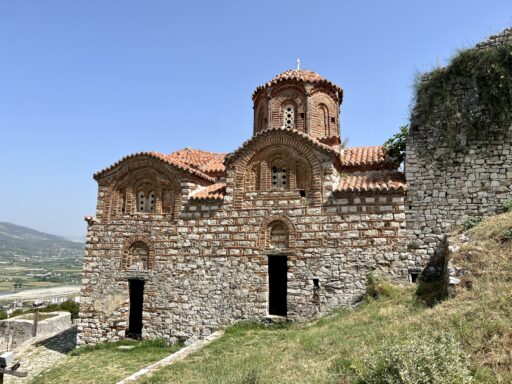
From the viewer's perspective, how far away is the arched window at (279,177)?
36.8 ft

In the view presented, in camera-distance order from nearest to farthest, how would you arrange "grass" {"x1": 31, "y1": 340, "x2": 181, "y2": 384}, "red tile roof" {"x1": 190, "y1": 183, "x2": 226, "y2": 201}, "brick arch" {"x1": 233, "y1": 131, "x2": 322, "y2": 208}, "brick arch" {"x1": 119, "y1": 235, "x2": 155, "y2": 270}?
"grass" {"x1": 31, "y1": 340, "x2": 181, "y2": 384}
"brick arch" {"x1": 233, "y1": 131, "x2": 322, "y2": 208}
"red tile roof" {"x1": 190, "y1": 183, "x2": 226, "y2": 201}
"brick arch" {"x1": 119, "y1": 235, "x2": 155, "y2": 270}

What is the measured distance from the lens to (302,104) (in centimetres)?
1390

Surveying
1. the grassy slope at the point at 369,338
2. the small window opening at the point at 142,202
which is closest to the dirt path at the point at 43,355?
the grassy slope at the point at 369,338

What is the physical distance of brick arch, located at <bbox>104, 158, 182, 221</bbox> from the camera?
12.0 m

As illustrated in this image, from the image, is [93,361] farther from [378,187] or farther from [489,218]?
[489,218]

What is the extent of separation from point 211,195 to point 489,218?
23.2 ft

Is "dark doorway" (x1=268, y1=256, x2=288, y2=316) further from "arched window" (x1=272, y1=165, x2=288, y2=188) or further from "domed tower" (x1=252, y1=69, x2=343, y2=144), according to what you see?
"domed tower" (x1=252, y1=69, x2=343, y2=144)

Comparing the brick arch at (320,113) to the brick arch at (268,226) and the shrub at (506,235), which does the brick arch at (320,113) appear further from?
the shrub at (506,235)

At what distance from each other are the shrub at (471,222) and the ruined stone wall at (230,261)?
143cm

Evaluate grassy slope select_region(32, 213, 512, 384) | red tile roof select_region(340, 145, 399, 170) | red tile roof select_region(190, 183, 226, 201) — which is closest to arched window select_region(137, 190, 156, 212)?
red tile roof select_region(190, 183, 226, 201)

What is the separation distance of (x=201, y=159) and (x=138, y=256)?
450 centimetres

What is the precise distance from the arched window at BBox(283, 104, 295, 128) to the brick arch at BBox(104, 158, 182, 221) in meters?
4.36

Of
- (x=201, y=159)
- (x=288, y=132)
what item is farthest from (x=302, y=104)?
(x=201, y=159)

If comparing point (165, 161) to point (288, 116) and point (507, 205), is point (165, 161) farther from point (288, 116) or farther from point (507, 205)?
point (507, 205)
